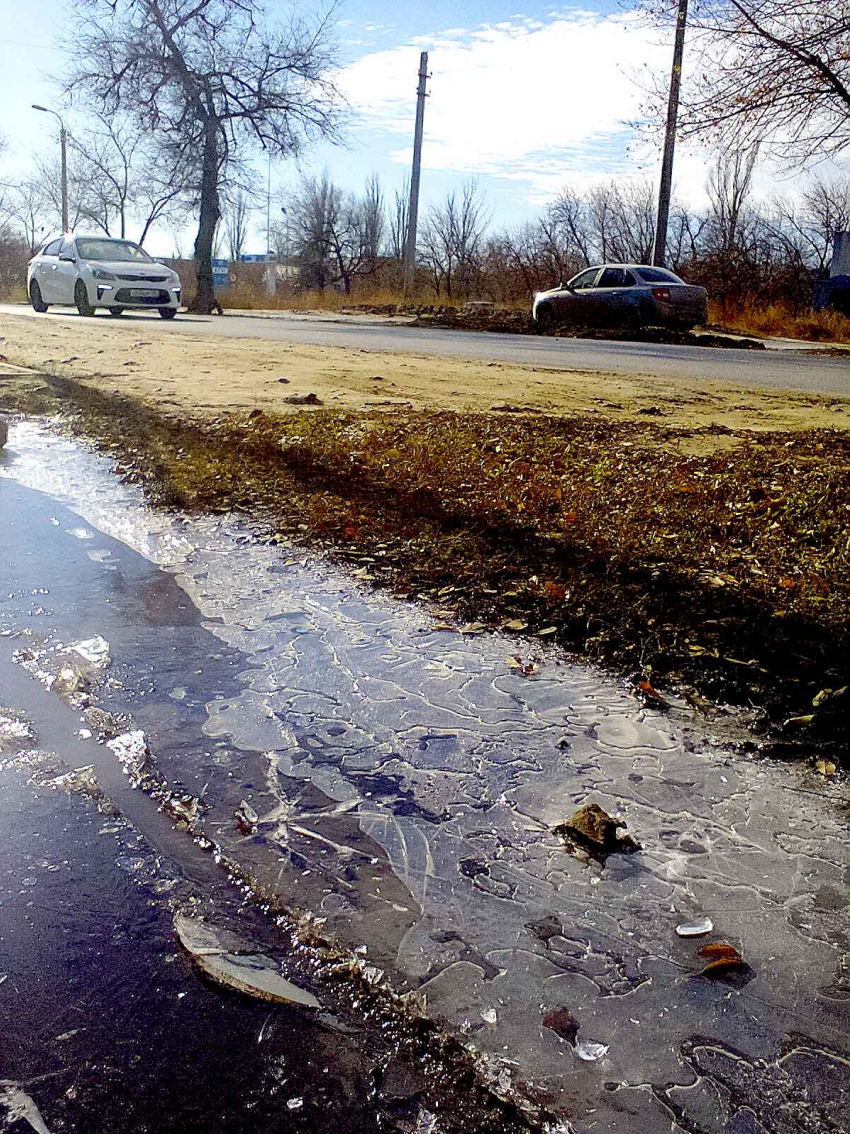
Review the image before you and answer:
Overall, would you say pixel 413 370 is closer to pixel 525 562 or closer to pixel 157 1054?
pixel 525 562

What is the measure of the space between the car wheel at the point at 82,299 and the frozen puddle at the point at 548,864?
51.6ft

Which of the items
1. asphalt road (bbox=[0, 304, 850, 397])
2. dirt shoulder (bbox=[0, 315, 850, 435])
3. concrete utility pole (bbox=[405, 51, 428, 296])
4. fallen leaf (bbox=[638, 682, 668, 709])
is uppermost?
concrete utility pole (bbox=[405, 51, 428, 296])

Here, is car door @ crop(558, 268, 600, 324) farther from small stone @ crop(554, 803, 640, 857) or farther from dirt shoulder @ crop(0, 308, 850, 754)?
small stone @ crop(554, 803, 640, 857)

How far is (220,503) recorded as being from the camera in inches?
174

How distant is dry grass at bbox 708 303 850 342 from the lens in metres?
19.5

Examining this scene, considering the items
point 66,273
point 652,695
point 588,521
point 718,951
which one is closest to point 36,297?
point 66,273

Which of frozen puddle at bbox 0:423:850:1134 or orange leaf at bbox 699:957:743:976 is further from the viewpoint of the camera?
orange leaf at bbox 699:957:743:976

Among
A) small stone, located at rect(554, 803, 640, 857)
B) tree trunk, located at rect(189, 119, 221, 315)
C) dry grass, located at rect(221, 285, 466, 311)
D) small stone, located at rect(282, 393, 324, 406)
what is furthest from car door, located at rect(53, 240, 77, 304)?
small stone, located at rect(554, 803, 640, 857)

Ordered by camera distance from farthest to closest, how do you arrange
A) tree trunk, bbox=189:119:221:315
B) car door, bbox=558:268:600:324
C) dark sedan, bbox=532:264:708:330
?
tree trunk, bbox=189:119:221:315, car door, bbox=558:268:600:324, dark sedan, bbox=532:264:708:330

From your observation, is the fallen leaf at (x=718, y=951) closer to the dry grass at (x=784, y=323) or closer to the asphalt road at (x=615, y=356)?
the asphalt road at (x=615, y=356)

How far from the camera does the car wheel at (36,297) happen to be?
19219 millimetres

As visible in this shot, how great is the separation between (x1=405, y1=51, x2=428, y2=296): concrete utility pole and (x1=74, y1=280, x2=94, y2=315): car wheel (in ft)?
39.6

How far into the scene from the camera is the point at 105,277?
16.8 m

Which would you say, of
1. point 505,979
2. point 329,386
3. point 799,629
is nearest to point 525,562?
point 799,629
